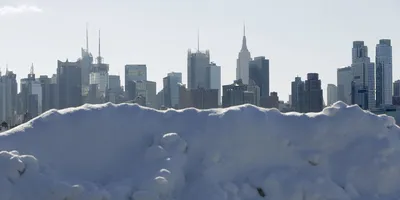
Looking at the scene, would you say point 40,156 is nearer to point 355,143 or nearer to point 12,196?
point 12,196

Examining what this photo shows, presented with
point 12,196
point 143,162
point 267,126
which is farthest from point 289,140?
point 12,196

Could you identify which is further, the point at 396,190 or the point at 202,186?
the point at 396,190

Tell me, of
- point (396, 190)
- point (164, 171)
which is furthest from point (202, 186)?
point (396, 190)

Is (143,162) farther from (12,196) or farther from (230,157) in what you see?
(12,196)

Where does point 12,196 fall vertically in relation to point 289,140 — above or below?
below

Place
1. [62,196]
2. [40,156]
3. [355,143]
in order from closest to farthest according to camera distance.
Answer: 1. [62,196]
2. [40,156]
3. [355,143]

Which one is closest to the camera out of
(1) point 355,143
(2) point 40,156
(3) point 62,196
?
(3) point 62,196
